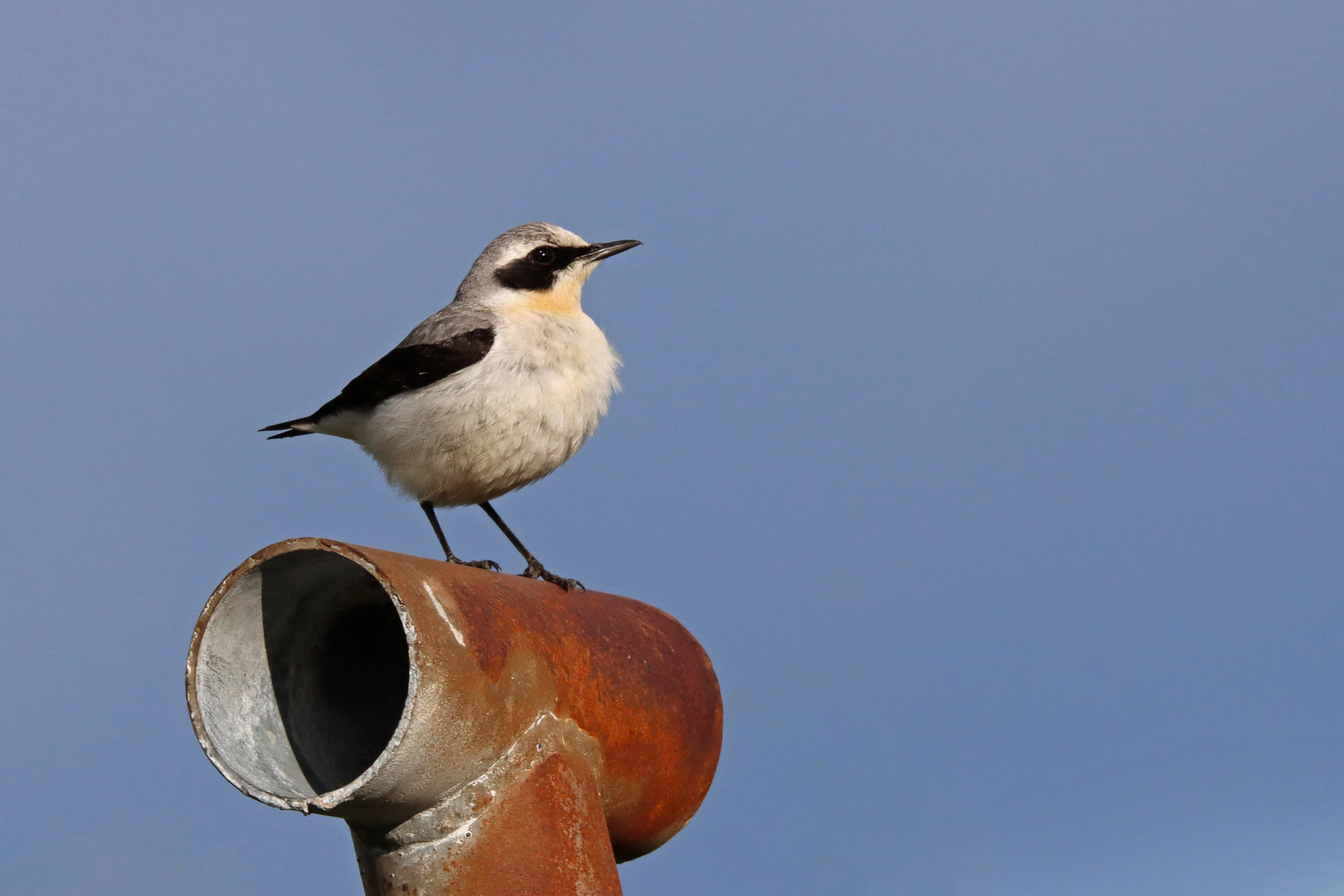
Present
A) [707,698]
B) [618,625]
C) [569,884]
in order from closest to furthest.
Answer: [569,884] < [618,625] < [707,698]

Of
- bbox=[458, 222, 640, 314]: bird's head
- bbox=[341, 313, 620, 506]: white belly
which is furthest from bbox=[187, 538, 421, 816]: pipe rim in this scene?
bbox=[458, 222, 640, 314]: bird's head

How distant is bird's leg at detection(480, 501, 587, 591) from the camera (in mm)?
7191

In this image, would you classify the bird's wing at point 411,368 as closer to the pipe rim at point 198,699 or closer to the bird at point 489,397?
the bird at point 489,397

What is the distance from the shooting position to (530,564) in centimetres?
767

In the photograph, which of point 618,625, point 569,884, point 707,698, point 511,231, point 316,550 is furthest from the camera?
point 511,231

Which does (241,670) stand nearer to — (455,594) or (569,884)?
(455,594)

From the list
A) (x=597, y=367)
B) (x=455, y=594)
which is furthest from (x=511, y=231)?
(x=455, y=594)

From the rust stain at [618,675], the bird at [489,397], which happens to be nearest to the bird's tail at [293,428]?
the bird at [489,397]

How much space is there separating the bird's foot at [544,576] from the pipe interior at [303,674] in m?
1.57

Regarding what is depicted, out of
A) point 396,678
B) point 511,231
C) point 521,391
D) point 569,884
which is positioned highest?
point 511,231

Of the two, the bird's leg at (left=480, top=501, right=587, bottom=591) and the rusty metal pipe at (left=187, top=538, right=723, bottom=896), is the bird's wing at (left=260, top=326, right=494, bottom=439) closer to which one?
the bird's leg at (left=480, top=501, right=587, bottom=591)

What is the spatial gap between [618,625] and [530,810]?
4.45 feet

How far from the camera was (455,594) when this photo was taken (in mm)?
4980

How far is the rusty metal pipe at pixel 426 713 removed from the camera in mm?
4633
